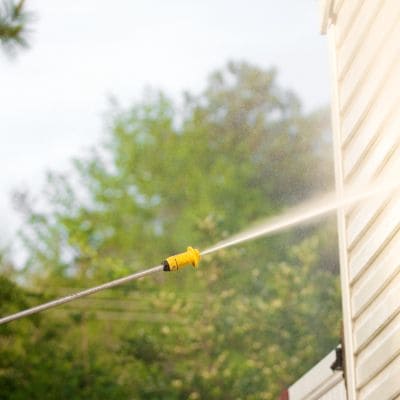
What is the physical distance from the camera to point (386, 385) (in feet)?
7.48

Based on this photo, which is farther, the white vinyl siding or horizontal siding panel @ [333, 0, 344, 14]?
horizontal siding panel @ [333, 0, 344, 14]

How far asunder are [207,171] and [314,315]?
11.4 meters

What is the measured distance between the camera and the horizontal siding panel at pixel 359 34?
2604mm

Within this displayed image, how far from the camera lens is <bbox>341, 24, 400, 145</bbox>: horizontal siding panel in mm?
2414

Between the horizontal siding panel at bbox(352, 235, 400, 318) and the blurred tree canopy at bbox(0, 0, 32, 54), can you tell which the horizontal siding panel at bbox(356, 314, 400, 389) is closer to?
the horizontal siding panel at bbox(352, 235, 400, 318)

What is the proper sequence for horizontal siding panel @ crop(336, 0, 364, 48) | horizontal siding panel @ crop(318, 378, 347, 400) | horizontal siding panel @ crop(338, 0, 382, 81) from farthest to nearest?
horizontal siding panel @ crop(318, 378, 347, 400), horizontal siding panel @ crop(336, 0, 364, 48), horizontal siding panel @ crop(338, 0, 382, 81)

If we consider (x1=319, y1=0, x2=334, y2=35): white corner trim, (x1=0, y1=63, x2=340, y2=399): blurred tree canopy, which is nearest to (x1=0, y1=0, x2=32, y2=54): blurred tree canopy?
(x1=319, y1=0, x2=334, y2=35): white corner trim

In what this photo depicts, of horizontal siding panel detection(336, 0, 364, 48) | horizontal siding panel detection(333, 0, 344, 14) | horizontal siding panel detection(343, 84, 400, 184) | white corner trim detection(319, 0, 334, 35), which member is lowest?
horizontal siding panel detection(343, 84, 400, 184)

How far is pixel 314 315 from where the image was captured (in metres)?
13.8

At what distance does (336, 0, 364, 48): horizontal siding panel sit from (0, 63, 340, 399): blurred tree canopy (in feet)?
29.7

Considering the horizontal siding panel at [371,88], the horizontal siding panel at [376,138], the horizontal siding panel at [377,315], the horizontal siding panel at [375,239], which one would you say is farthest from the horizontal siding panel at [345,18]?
the horizontal siding panel at [377,315]

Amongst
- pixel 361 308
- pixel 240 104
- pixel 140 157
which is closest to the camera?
pixel 361 308

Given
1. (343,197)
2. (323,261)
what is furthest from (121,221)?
(343,197)

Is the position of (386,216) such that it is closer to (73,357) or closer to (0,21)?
(0,21)
